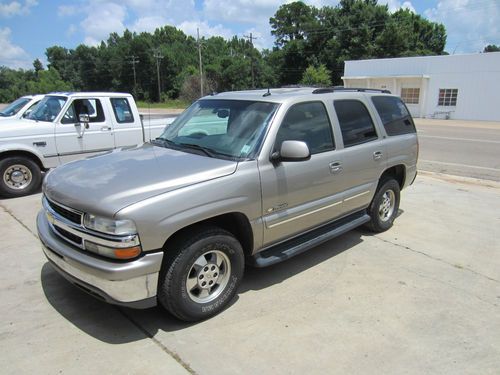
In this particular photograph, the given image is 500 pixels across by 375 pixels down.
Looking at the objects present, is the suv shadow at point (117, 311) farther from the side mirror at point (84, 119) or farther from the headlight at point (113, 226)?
the side mirror at point (84, 119)

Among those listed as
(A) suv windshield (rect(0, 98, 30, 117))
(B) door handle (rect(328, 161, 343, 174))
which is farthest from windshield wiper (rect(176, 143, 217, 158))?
(A) suv windshield (rect(0, 98, 30, 117))

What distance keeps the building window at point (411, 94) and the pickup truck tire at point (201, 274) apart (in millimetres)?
33549

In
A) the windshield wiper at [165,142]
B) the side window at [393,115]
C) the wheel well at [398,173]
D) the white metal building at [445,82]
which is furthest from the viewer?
the white metal building at [445,82]

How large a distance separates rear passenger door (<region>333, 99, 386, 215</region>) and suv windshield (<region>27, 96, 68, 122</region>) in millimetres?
5853

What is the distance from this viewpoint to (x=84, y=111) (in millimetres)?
8227

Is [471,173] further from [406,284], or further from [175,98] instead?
[175,98]

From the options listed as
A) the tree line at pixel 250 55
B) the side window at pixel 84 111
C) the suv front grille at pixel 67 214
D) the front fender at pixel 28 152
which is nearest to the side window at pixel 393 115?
the suv front grille at pixel 67 214

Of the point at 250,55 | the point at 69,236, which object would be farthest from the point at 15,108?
the point at 250,55

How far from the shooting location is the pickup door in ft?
26.0

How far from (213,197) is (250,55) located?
79.1 meters

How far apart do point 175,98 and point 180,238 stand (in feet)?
271

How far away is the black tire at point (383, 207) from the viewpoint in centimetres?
545

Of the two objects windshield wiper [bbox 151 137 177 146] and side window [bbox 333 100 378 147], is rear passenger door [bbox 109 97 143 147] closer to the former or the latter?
windshield wiper [bbox 151 137 177 146]

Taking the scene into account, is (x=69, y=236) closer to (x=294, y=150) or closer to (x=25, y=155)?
(x=294, y=150)
